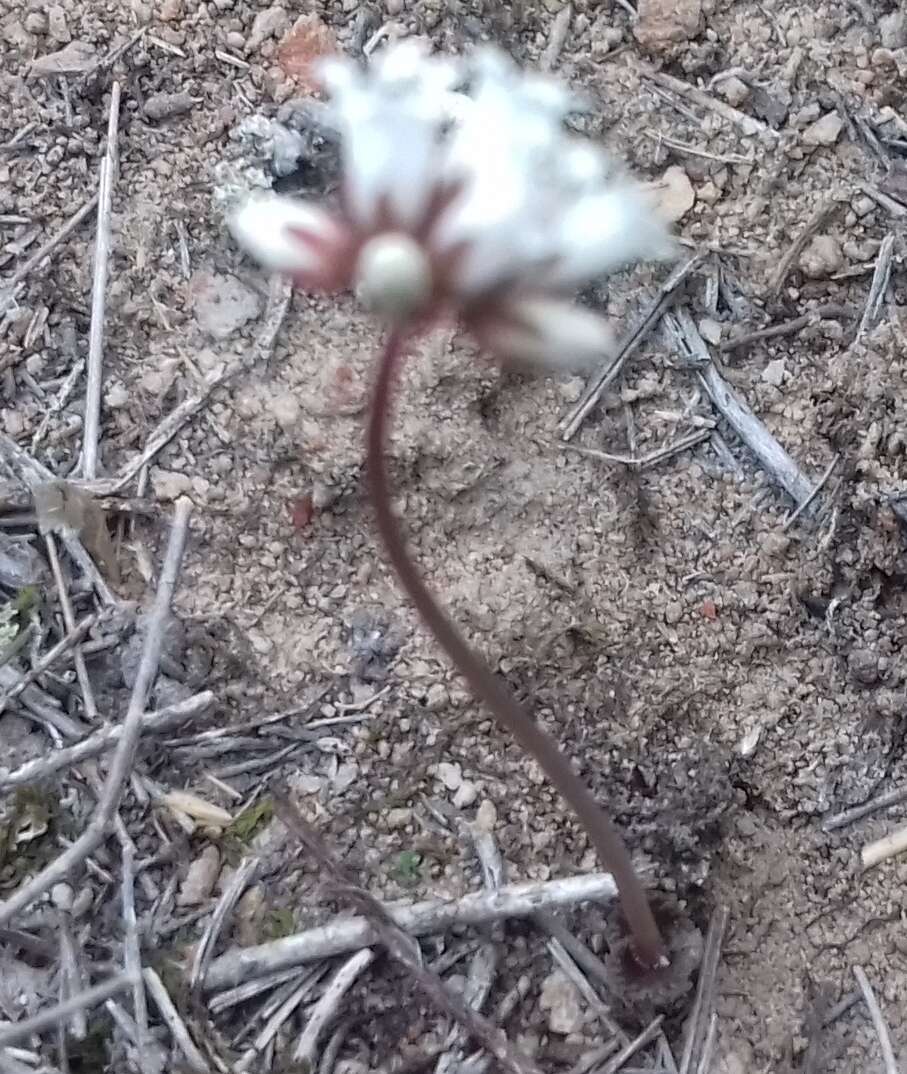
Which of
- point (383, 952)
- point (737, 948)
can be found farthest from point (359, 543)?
point (737, 948)

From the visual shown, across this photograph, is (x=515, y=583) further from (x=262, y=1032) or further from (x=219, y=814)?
(x=262, y=1032)

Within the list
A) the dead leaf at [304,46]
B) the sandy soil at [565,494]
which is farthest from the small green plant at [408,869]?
the dead leaf at [304,46]

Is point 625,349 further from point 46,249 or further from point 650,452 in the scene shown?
point 46,249

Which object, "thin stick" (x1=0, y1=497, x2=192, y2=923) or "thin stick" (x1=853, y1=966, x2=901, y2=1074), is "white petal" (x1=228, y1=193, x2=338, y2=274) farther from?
"thin stick" (x1=853, y1=966, x2=901, y2=1074)

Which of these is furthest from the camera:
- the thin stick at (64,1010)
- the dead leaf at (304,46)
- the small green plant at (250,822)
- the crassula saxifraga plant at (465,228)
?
the dead leaf at (304,46)

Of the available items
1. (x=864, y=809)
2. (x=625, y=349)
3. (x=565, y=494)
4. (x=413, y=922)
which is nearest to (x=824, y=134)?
(x=625, y=349)

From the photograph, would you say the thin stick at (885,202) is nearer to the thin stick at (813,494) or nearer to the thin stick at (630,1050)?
the thin stick at (813,494)

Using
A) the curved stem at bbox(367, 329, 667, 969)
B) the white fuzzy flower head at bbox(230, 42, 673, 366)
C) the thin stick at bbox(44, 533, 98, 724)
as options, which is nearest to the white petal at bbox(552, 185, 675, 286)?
the white fuzzy flower head at bbox(230, 42, 673, 366)
